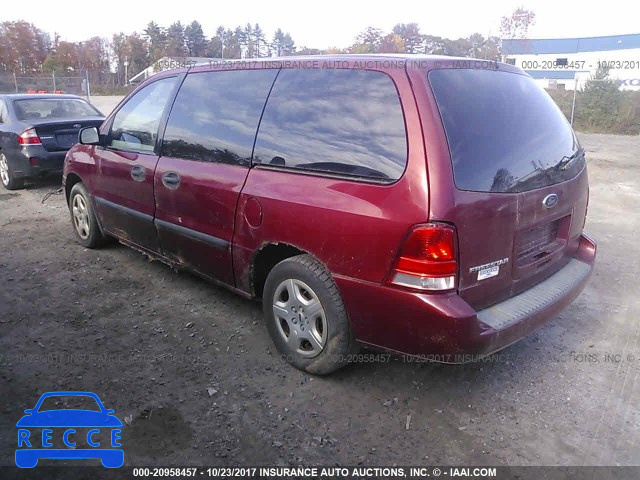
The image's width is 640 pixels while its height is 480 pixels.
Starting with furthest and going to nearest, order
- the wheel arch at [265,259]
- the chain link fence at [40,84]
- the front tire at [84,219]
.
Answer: the chain link fence at [40,84]
the front tire at [84,219]
the wheel arch at [265,259]

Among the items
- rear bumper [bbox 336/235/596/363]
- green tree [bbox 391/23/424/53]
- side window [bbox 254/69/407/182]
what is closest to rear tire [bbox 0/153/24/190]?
side window [bbox 254/69/407/182]

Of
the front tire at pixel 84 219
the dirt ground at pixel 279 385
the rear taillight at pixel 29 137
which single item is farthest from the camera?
the rear taillight at pixel 29 137

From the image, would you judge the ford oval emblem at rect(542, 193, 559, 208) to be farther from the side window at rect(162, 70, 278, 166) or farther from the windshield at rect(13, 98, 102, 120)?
the windshield at rect(13, 98, 102, 120)

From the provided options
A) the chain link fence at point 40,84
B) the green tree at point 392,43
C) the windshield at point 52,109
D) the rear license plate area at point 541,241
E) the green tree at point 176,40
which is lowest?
the rear license plate area at point 541,241

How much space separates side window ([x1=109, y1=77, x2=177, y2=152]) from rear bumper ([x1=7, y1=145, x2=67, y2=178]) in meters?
4.01

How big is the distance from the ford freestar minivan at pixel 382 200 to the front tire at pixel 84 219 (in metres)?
1.75

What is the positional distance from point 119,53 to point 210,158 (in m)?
58.9

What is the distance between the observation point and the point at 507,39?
116ft

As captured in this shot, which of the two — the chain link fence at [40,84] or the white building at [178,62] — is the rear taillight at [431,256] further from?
the chain link fence at [40,84]

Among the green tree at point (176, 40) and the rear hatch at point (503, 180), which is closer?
the rear hatch at point (503, 180)

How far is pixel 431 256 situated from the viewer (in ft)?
8.43

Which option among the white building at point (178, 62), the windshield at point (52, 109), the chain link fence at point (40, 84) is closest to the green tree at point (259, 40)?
the white building at point (178, 62)

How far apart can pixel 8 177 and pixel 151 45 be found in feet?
190

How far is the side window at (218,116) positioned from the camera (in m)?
3.48
